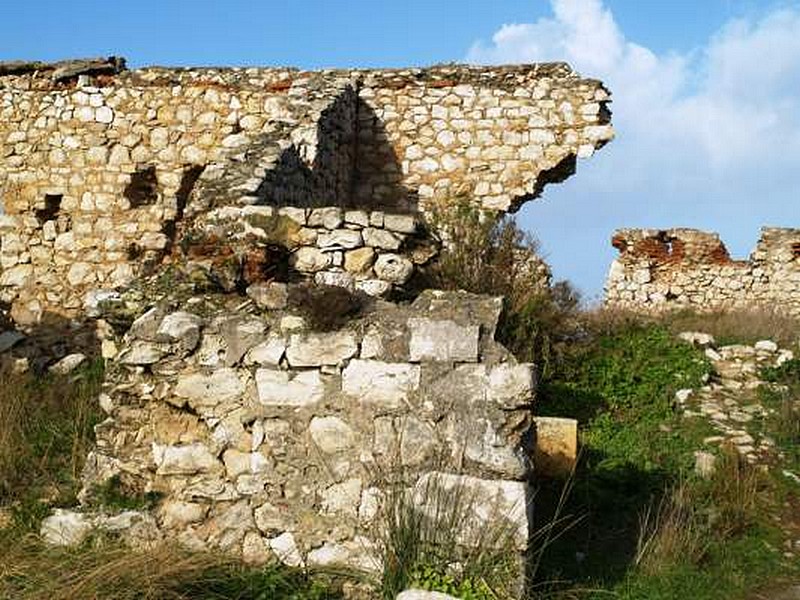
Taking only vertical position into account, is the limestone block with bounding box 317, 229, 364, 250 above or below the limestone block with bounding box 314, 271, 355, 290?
above

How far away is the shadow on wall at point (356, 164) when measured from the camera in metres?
8.59

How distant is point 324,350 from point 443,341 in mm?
648

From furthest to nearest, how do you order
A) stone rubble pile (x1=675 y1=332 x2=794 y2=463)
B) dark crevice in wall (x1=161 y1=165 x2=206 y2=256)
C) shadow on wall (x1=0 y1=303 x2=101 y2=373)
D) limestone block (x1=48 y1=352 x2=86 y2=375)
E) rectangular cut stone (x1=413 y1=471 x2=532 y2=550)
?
dark crevice in wall (x1=161 y1=165 x2=206 y2=256), shadow on wall (x1=0 y1=303 x2=101 y2=373), limestone block (x1=48 y1=352 x2=86 y2=375), stone rubble pile (x1=675 y1=332 x2=794 y2=463), rectangular cut stone (x1=413 y1=471 x2=532 y2=550)

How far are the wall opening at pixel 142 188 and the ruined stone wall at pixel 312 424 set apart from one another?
514 cm

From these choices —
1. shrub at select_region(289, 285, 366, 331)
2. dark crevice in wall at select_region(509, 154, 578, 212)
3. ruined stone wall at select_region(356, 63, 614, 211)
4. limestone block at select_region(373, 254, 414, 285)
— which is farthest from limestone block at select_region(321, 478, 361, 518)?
dark crevice in wall at select_region(509, 154, 578, 212)

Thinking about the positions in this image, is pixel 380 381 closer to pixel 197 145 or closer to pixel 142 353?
pixel 142 353

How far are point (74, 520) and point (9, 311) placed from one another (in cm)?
582

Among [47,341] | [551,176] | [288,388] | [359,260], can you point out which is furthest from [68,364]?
[551,176]

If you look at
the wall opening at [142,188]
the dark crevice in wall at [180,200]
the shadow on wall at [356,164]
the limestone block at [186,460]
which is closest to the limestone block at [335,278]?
the limestone block at [186,460]

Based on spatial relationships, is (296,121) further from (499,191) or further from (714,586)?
(714,586)

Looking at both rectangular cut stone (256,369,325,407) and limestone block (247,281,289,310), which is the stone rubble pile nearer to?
rectangular cut stone (256,369,325,407)

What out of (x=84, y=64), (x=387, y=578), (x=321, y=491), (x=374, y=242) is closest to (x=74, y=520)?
(x=321, y=491)

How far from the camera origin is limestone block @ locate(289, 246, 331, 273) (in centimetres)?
571

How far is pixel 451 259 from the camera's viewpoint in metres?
7.10
